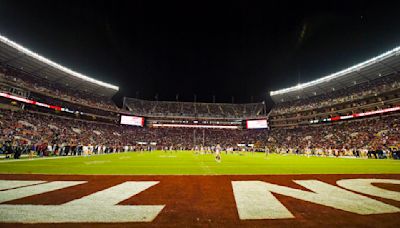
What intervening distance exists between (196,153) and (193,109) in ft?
131

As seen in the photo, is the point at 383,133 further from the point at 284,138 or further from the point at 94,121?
the point at 94,121

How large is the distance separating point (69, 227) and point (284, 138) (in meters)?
63.5

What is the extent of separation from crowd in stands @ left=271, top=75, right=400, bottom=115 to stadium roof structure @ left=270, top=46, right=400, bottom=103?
1.14m

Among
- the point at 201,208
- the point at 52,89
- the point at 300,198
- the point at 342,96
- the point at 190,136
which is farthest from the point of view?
the point at 190,136

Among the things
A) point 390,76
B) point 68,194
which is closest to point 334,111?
point 390,76

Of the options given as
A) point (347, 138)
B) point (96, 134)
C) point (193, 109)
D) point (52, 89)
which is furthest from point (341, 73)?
point (52, 89)

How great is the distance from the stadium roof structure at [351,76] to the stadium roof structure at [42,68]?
61.8 metres

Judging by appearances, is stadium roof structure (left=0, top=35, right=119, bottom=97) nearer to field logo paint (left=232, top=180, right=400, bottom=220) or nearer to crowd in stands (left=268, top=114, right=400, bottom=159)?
field logo paint (left=232, top=180, right=400, bottom=220)

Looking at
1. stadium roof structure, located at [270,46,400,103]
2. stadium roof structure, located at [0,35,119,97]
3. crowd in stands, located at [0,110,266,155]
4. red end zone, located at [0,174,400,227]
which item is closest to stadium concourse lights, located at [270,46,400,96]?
stadium roof structure, located at [270,46,400,103]

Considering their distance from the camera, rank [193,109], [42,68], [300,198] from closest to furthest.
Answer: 1. [300,198]
2. [42,68]
3. [193,109]

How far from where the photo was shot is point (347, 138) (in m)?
42.2

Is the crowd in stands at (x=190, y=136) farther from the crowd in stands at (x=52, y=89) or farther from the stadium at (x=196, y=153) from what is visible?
the crowd in stands at (x=52, y=89)

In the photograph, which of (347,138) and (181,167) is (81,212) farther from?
(347,138)

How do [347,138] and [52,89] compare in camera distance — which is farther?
[52,89]
